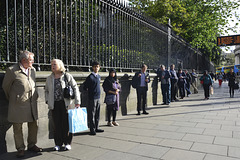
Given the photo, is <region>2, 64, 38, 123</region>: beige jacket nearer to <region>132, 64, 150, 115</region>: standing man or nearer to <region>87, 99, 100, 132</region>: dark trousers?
<region>87, 99, 100, 132</region>: dark trousers

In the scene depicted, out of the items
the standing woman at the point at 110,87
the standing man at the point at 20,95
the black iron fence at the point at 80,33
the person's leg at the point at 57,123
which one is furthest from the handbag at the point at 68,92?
the standing woman at the point at 110,87

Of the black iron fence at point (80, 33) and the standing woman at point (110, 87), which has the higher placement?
the black iron fence at point (80, 33)

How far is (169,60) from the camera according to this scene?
1215cm

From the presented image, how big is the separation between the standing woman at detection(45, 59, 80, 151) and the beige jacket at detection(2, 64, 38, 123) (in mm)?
360

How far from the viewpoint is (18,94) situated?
12.1ft

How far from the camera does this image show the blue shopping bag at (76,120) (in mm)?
3981

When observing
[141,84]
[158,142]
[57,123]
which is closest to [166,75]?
[141,84]

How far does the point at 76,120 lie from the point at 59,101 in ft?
1.58

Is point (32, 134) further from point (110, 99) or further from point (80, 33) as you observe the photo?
point (80, 33)

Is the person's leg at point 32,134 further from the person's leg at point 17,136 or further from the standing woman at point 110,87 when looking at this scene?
the standing woman at point 110,87

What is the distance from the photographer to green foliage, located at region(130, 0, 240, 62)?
1622 centimetres

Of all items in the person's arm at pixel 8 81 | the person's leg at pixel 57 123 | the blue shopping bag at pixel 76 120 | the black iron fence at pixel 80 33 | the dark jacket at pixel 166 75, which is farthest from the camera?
the dark jacket at pixel 166 75

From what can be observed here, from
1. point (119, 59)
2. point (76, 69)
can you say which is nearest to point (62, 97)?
point (76, 69)

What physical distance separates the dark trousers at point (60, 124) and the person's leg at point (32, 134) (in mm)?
359
